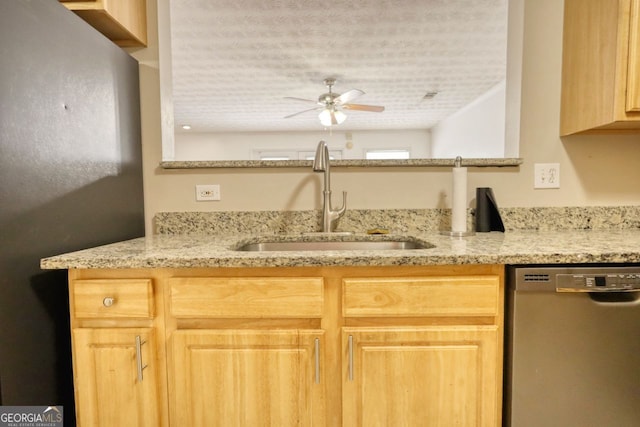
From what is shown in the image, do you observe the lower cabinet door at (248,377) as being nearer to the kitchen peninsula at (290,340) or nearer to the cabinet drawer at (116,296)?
the kitchen peninsula at (290,340)

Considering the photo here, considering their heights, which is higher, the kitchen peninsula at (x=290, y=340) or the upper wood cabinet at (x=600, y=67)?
the upper wood cabinet at (x=600, y=67)

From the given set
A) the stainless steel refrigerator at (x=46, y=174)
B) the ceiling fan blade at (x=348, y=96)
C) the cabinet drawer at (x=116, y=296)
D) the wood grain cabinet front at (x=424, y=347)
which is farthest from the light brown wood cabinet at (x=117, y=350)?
the ceiling fan blade at (x=348, y=96)

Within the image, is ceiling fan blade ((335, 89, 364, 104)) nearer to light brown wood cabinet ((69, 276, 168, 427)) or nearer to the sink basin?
the sink basin

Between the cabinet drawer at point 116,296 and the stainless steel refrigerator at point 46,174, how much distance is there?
150 mm

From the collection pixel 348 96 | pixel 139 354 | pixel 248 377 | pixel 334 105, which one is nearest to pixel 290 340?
pixel 248 377

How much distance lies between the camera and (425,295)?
933 mm

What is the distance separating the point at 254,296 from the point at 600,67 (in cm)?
146

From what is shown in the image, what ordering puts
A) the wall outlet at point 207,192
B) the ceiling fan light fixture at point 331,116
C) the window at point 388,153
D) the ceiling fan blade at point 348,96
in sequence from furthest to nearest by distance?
the window at point 388,153, the ceiling fan light fixture at point 331,116, the ceiling fan blade at point 348,96, the wall outlet at point 207,192

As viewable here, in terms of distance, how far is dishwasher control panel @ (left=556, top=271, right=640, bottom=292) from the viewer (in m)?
0.90

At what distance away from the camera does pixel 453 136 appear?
556 cm

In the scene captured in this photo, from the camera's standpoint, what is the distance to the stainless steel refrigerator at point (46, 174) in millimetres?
880

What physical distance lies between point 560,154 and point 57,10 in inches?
76.8

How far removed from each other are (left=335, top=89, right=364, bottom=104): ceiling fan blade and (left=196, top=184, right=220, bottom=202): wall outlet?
228 cm

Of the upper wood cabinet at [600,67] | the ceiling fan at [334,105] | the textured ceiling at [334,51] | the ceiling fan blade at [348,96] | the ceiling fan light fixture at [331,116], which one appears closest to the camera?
the upper wood cabinet at [600,67]
